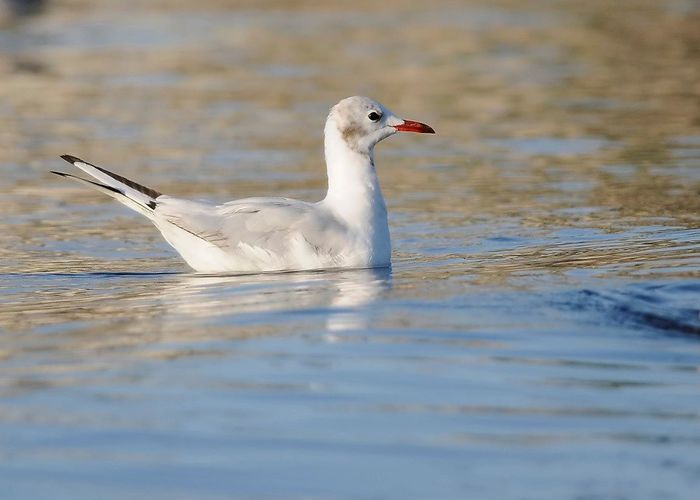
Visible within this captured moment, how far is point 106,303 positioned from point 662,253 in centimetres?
370

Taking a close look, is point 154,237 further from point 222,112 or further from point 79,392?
point 222,112

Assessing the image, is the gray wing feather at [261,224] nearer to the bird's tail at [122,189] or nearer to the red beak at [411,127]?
the bird's tail at [122,189]

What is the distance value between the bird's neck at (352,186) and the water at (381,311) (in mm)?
415

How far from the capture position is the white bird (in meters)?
9.69

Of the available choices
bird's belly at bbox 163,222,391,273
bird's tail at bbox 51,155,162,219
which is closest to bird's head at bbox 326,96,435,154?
bird's belly at bbox 163,222,391,273

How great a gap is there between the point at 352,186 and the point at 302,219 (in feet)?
1.94

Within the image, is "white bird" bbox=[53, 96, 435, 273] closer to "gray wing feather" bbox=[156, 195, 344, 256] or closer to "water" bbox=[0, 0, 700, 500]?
"gray wing feather" bbox=[156, 195, 344, 256]

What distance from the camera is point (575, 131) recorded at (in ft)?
57.5

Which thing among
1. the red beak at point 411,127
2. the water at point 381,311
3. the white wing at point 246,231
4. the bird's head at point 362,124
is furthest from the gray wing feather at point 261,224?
the red beak at point 411,127

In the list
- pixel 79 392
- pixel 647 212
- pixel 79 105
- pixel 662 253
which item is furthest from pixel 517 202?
pixel 79 105

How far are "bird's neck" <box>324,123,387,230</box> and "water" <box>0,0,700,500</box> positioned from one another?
0.42 m

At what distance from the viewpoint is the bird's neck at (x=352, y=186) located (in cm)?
991

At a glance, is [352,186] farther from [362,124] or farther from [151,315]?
[151,315]

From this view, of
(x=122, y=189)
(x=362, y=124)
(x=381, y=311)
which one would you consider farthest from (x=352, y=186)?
(x=381, y=311)
